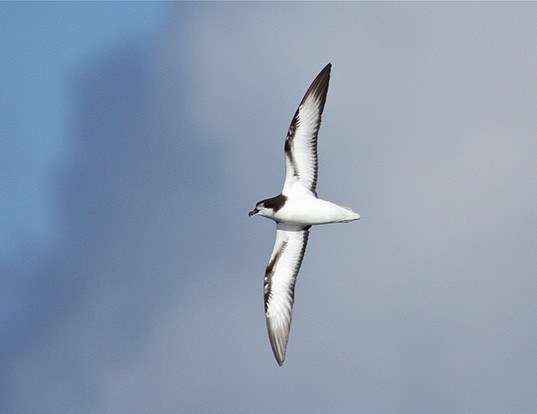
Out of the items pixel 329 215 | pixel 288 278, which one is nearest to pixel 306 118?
pixel 329 215

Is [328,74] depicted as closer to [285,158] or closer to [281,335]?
[285,158]

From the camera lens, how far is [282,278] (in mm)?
32125

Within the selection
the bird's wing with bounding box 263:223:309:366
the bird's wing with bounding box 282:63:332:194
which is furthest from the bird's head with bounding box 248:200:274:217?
the bird's wing with bounding box 263:223:309:366

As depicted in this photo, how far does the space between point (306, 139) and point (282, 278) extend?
4877mm

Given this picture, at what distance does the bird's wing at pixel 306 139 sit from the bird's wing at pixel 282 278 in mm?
1977

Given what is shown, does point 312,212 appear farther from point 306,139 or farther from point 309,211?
point 306,139

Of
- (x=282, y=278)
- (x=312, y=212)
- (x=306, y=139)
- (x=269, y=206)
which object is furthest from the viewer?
(x=282, y=278)

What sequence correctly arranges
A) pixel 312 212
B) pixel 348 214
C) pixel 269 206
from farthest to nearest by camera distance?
pixel 269 206 → pixel 312 212 → pixel 348 214

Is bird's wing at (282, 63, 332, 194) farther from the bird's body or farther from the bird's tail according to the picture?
the bird's tail

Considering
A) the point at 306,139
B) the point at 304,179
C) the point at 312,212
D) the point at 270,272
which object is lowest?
the point at 270,272

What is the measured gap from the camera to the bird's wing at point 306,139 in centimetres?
3022

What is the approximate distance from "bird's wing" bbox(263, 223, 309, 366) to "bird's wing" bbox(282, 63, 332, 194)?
198cm

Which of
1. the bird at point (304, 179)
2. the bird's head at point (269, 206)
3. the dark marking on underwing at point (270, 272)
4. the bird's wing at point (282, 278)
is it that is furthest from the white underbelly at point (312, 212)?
the dark marking on underwing at point (270, 272)

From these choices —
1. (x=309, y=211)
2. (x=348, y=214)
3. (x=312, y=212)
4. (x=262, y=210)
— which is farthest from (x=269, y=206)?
(x=348, y=214)
